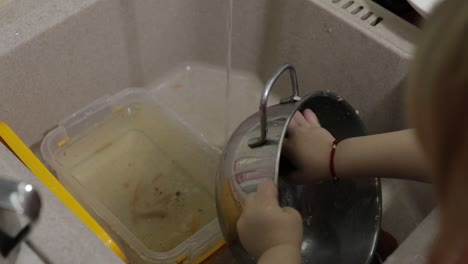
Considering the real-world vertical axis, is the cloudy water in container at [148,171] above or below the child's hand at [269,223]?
below

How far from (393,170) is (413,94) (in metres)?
0.29

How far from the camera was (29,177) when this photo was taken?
1.73 feet

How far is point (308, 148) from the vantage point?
64 centimetres

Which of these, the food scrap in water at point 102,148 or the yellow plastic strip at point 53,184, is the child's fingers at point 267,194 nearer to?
the yellow plastic strip at point 53,184

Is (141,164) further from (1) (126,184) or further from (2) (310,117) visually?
(2) (310,117)

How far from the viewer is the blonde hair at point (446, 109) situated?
1.00ft

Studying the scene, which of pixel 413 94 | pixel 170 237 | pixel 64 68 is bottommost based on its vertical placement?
pixel 170 237

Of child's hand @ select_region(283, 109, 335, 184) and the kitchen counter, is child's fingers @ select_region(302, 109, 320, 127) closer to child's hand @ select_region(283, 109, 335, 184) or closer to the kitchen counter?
child's hand @ select_region(283, 109, 335, 184)

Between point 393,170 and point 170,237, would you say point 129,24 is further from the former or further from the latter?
point 393,170

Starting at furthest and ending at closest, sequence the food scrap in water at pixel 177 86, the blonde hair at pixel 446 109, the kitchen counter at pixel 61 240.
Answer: the food scrap in water at pixel 177 86
the kitchen counter at pixel 61 240
the blonde hair at pixel 446 109

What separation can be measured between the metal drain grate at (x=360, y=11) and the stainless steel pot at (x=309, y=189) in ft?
0.55

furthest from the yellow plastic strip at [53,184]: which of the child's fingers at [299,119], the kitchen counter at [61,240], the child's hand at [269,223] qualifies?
the child's fingers at [299,119]

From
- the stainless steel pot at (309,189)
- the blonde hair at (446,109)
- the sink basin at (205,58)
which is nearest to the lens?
the blonde hair at (446,109)

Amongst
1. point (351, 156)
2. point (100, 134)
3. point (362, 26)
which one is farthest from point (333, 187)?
point (100, 134)
